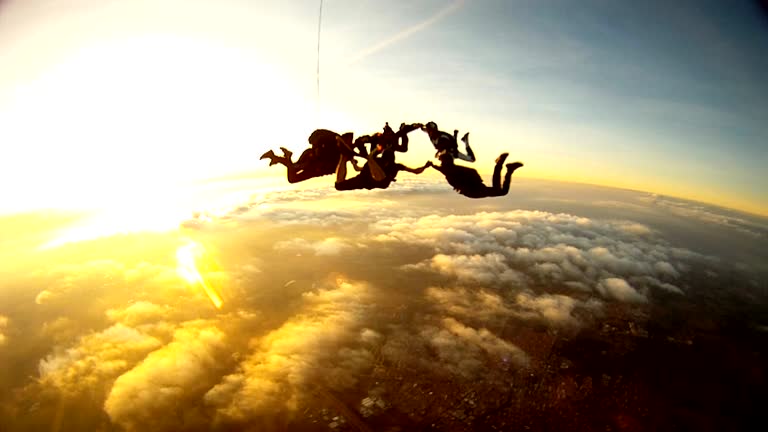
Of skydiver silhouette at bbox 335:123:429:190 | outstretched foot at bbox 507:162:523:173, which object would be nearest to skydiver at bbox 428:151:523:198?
→ outstretched foot at bbox 507:162:523:173

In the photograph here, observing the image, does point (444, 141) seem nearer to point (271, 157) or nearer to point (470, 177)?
point (470, 177)

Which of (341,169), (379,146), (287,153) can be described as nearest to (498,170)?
(379,146)

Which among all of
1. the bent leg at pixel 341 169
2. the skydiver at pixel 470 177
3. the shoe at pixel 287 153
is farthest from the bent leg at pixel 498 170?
the shoe at pixel 287 153

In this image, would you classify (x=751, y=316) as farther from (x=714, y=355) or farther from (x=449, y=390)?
(x=449, y=390)

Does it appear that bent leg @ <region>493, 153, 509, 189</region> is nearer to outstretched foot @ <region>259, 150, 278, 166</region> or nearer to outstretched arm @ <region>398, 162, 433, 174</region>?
outstretched arm @ <region>398, 162, 433, 174</region>

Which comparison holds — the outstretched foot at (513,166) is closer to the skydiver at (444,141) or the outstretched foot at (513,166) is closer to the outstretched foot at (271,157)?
the skydiver at (444,141)

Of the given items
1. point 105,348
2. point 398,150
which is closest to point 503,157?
point 398,150
